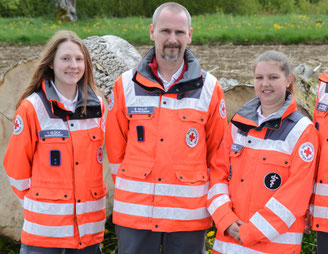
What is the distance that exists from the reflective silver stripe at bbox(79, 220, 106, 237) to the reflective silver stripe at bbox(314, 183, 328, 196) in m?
1.36

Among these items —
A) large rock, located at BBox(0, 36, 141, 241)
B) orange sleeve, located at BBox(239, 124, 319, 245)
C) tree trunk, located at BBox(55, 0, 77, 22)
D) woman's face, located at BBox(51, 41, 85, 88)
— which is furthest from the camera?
tree trunk, located at BBox(55, 0, 77, 22)

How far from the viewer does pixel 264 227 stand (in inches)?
94.0

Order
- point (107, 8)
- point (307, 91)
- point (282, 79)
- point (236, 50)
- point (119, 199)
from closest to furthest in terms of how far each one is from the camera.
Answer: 1. point (282, 79)
2. point (119, 199)
3. point (307, 91)
4. point (236, 50)
5. point (107, 8)

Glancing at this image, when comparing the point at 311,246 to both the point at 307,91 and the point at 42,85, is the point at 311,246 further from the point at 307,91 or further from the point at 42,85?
the point at 42,85

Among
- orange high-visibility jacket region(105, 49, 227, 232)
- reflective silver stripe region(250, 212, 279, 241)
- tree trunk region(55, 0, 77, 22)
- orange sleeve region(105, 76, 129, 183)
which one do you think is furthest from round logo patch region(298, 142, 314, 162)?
tree trunk region(55, 0, 77, 22)

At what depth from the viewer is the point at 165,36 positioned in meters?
2.68

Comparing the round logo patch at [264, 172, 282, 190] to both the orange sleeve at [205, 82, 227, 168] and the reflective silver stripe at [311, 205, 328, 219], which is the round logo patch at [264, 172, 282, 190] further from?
the orange sleeve at [205, 82, 227, 168]

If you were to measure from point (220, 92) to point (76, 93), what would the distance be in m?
0.93

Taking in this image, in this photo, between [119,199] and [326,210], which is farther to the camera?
[119,199]

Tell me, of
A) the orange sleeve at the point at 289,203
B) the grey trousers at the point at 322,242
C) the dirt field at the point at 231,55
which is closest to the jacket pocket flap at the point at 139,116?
the orange sleeve at the point at 289,203

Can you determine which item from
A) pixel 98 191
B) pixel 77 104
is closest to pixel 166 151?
pixel 98 191

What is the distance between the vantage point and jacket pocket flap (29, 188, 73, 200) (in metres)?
2.63

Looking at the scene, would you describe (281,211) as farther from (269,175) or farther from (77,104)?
(77,104)

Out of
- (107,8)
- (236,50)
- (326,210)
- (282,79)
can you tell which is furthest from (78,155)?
(107,8)
